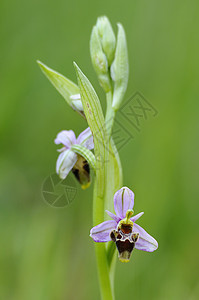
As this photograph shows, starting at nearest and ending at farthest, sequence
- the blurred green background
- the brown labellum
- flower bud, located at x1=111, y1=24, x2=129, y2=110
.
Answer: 1. the brown labellum
2. flower bud, located at x1=111, y1=24, x2=129, y2=110
3. the blurred green background

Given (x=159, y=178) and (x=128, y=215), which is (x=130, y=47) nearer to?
(x=159, y=178)

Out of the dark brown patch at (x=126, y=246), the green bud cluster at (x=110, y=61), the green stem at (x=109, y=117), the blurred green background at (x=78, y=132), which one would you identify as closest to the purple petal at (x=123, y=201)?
the dark brown patch at (x=126, y=246)

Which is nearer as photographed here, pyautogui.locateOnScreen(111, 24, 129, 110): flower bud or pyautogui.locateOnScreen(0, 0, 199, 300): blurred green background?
pyautogui.locateOnScreen(111, 24, 129, 110): flower bud

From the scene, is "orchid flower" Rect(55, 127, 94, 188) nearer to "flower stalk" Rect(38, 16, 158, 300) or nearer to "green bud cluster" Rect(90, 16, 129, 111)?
"flower stalk" Rect(38, 16, 158, 300)

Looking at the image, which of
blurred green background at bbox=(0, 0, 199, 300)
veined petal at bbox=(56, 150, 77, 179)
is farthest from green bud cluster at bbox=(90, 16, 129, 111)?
blurred green background at bbox=(0, 0, 199, 300)

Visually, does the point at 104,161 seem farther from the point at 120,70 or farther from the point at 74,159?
the point at 120,70

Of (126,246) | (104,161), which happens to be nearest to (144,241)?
(126,246)
